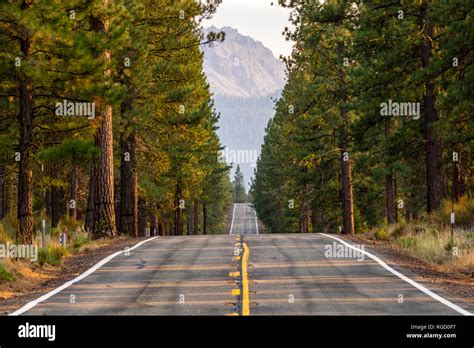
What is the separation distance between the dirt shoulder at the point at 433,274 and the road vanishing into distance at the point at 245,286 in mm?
371

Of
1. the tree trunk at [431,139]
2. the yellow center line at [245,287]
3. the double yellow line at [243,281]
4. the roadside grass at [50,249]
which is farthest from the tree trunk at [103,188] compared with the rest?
the tree trunk at [431,139]

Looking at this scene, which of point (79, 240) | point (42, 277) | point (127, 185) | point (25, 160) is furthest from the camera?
point (127, 185)

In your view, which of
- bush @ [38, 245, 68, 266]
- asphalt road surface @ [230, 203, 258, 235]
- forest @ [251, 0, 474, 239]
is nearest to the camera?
bush @ [38, 245, 68, 266]

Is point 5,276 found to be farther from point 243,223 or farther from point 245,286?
point 243,223

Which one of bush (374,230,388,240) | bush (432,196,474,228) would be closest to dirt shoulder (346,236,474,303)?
bush (432,196,474,228)

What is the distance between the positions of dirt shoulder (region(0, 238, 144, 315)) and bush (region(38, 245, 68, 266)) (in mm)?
187

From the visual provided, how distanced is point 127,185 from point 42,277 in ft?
50.4

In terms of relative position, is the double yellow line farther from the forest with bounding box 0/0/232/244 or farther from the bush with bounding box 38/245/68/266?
the forest with bounding box 0/0/232/244

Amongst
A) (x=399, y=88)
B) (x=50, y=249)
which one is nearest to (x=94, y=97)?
(x=50, y=249)

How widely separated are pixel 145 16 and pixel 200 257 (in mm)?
14551

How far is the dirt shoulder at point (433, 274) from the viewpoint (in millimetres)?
13583

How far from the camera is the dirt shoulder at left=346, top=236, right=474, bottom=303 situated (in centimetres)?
1358

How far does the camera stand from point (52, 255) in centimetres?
1875

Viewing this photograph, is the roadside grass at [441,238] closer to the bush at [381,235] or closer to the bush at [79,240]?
the bush at [381,235]
